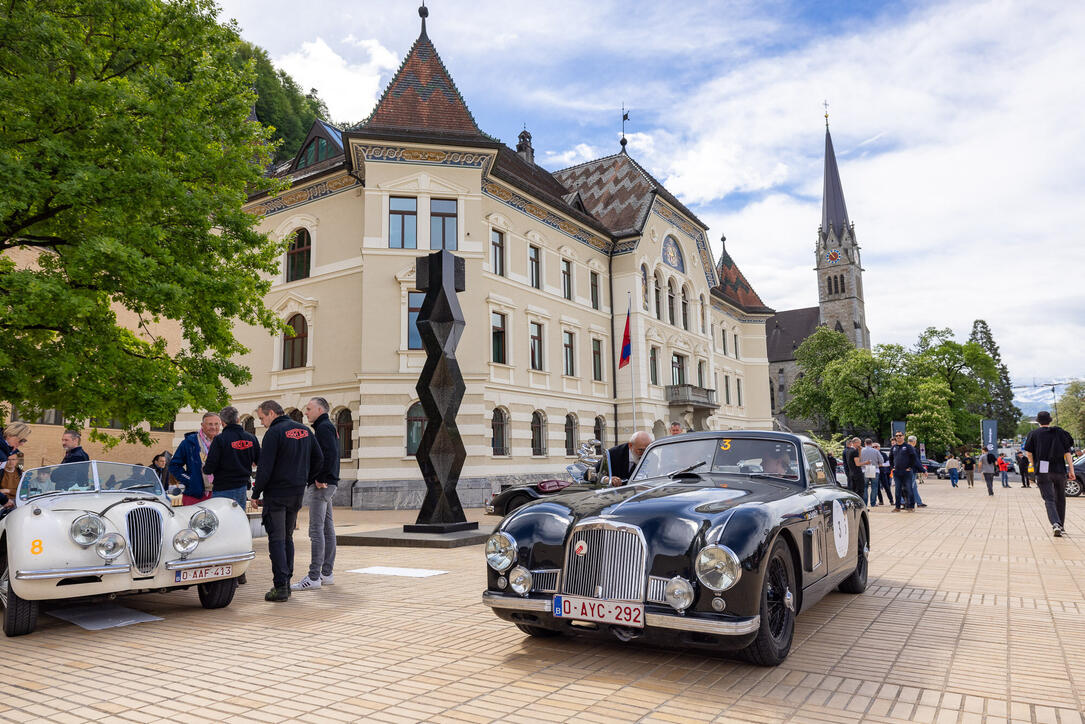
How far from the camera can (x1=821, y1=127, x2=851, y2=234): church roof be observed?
9056cm

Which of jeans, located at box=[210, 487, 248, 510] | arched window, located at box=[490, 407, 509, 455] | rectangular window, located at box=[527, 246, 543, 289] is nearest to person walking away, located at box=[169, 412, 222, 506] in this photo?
jeans, located at box=[210, 487, 248, 510]

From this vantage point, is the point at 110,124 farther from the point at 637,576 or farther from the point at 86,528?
the point at 637,576

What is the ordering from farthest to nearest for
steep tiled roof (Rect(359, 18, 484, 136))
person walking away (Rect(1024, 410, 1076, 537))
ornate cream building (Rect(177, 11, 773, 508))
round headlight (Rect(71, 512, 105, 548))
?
steep tiled roof (Rect(359, 18, 484, 136)), ornate cream building (Rect(177, 11, 773, 508)), person walking away (Rect(1024, 410, 1076, 537)), round headlight (Rect(71, 512, 105, 548))

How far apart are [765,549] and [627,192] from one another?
32331mm

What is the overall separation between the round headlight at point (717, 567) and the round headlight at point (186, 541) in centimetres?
450

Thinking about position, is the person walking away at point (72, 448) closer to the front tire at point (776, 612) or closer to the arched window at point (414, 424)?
the front tire at point (776, 612)

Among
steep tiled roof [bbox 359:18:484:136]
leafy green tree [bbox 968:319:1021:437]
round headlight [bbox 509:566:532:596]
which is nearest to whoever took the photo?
round headlight [bbox 509:566:532:596]

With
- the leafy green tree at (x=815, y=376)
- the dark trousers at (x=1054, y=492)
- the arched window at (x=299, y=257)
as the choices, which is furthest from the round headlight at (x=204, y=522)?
the leafy green tree at (x=815, y=376)

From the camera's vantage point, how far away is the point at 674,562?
416 cm

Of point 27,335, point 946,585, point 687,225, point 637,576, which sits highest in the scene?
point 687,225

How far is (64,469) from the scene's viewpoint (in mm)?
6453

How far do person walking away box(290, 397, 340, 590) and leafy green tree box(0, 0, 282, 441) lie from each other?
453 centimetres

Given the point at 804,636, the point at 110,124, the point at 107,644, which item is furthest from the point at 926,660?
the point at 110,124

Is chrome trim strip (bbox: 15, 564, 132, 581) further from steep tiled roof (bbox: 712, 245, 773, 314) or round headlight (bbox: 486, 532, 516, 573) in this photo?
steep tiled roof (bbox: 712, 245, 773, 314)
